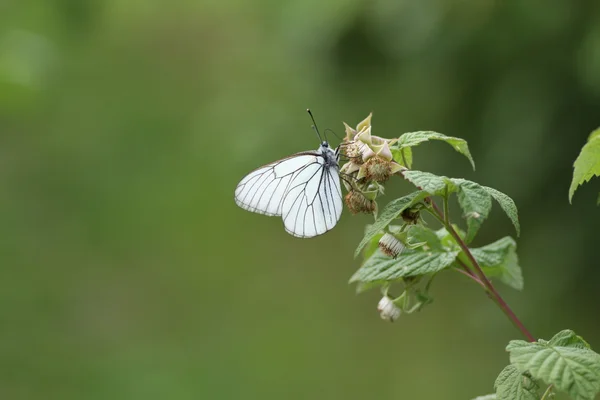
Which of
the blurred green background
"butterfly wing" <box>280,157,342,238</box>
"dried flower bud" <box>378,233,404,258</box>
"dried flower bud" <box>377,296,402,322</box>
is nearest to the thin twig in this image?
"dried flower bud" <box>378,233,404,258</box>

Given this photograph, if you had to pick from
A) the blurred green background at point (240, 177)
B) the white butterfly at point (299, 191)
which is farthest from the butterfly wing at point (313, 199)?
the blurred green background at point (240, 177)

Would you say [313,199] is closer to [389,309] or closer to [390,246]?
[389,309]

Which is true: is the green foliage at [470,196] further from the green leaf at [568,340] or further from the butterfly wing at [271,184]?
the butterfly wing at [271,184]

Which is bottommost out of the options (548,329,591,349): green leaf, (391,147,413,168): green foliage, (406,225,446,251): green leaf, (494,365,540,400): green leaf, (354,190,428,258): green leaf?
(494,365,540,400): green leaf

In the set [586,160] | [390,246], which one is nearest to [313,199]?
[390,246]

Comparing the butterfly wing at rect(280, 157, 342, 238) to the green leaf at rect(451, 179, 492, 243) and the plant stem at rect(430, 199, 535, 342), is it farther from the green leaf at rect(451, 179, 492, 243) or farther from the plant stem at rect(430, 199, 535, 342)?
the green leaf at rect(451, 179, 492, 243)

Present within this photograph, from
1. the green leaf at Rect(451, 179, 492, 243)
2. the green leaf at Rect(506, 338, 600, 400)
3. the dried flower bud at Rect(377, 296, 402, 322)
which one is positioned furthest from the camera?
the dried flower bud at Rect(377, 296, 402, 322)

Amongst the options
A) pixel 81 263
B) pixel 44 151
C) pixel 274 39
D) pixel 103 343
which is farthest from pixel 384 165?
pixel 44 151
